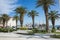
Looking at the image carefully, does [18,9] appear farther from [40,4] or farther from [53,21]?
[40,4]

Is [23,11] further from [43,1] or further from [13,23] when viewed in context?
[13,23]

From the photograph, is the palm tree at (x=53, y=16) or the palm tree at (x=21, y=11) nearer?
the palm tree at (x=53, y=16)

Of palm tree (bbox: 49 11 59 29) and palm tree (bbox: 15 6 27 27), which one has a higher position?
palm tree (bbox: 15 6 27 27)

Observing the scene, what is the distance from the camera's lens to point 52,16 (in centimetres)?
4703

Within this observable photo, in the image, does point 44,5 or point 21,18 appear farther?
point 21,18

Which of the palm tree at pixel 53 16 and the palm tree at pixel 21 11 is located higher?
the palm tree at pixel 21 11

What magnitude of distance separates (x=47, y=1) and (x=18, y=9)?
75.0ft

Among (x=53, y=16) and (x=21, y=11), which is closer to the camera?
(x=53, y=16)

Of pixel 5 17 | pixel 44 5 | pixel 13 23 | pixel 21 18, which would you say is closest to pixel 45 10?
pixel 44 5

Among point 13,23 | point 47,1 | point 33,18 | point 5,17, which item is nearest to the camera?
point 47,1

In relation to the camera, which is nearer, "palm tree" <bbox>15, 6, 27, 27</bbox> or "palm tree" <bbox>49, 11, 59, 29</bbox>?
"palm tree" <bbox>49, 11, 59, 29</bbox>

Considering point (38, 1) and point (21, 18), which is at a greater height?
point (38, 1)

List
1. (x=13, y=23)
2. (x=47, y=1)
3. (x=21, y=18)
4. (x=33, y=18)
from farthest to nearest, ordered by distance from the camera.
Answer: (x=13, y=23) < (x=33, y=18) < (x=21, y=18) < (x=47, y=1)

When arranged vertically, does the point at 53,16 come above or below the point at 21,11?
below
